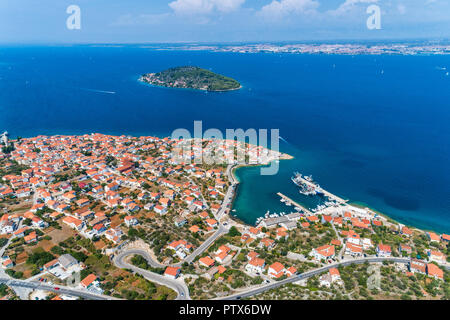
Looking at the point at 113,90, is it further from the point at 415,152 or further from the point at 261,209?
the point at 415,152

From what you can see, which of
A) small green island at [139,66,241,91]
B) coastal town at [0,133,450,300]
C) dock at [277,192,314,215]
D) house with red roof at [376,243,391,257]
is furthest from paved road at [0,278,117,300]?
small green island at [139,66,241,91]

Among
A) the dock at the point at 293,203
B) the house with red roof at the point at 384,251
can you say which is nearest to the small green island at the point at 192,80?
the dock at the point at 293,203

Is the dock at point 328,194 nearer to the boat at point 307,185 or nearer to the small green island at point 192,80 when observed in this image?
the boat at point 307,185

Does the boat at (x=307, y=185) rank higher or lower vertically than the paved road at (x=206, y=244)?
higher

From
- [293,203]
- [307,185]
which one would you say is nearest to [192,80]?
[307,185]

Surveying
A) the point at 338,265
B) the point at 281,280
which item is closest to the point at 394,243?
the point at 338,265
